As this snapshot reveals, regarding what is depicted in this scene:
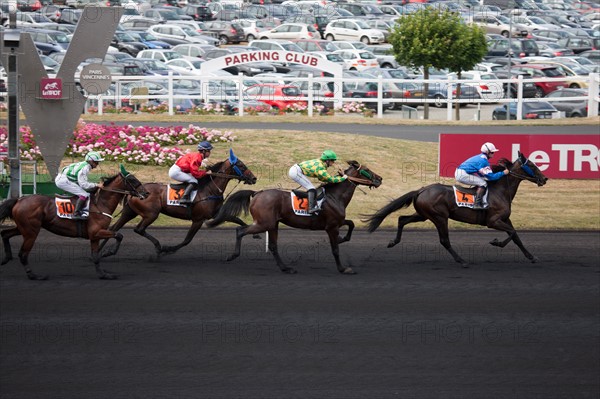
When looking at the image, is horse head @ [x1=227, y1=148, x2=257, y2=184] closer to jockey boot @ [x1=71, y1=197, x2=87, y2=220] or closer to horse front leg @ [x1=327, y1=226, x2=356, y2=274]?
horse front leg @ [x1=327, y1=226, x2=356, y2=274]

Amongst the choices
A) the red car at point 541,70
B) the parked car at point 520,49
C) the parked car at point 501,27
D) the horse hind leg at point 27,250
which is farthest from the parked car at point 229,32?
the horse hind leg at point 27,250

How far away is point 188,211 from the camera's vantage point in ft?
49.7

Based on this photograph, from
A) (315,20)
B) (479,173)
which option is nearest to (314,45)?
(315,20)

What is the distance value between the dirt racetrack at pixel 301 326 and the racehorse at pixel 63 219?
18.5 inches

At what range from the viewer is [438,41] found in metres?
33.0

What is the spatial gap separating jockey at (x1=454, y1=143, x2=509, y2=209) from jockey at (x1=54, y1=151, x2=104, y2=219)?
574 cm

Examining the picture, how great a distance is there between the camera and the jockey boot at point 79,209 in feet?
44.5

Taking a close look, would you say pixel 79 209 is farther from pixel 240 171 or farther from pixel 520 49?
pixel 520 49

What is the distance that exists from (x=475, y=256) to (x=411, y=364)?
567 centimetres

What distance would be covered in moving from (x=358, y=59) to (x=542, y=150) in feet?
Answer: 76.8

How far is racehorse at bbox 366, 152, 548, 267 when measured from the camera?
49.5 ft

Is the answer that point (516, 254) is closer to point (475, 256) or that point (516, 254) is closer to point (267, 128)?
point (475, 256)

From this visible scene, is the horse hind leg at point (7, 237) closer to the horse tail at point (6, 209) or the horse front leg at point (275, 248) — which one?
the horse tail at point (6, 209)

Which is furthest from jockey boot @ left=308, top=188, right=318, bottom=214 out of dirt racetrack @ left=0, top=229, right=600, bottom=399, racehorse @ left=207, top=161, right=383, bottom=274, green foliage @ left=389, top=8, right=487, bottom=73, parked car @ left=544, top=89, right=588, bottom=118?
green foliage @ left=389, top=8, right=487, bottom=73
